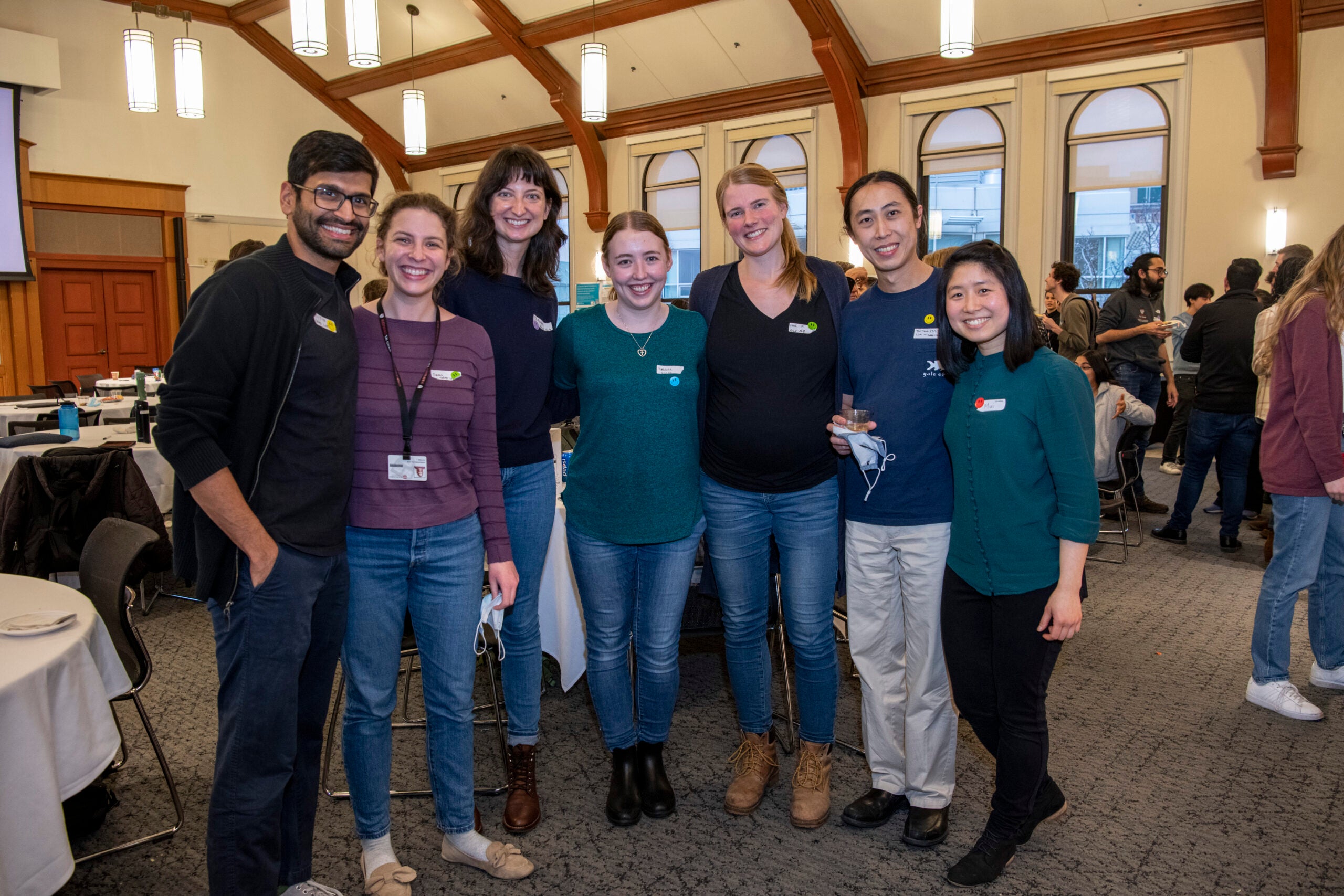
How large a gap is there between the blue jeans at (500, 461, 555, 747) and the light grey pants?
0.83 meters

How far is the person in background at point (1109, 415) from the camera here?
4.90 meters

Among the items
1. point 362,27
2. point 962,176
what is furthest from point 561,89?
point 362,27

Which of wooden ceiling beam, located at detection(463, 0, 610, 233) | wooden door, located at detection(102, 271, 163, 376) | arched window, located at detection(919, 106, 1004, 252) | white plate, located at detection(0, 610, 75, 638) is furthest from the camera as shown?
wooden door, located at detection(102, 271, 163, 376)

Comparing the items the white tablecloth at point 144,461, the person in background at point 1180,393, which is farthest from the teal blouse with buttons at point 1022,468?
the person in background at point 1180,393

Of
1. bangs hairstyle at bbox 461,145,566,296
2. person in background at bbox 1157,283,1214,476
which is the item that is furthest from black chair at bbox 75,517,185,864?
person in background at bbox 1157,283,1214,476

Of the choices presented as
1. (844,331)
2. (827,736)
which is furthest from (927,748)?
(844,331)

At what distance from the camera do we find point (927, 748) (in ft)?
7.45

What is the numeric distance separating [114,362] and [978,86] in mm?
11425

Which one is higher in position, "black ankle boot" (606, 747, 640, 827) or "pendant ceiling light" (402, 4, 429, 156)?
"pendant ceiling light" (402, 4, 429, 156)

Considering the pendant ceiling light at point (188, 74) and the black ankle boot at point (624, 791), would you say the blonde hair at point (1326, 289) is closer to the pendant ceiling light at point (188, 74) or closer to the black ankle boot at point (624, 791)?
the black ankle boot at point (624, 791)

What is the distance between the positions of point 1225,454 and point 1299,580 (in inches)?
103

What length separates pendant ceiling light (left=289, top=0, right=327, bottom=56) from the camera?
5.77m

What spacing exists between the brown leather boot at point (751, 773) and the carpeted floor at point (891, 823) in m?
0.04

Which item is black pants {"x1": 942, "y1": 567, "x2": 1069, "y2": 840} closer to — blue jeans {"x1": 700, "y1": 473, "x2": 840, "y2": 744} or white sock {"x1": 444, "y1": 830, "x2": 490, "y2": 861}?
blue jeans {"x1": 700, "y1": 473, "x2": 840, "y2": 744}
